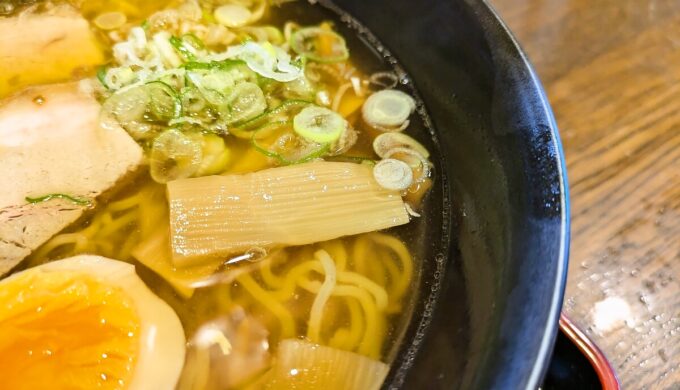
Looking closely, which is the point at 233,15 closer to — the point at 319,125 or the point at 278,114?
the point at 278,114

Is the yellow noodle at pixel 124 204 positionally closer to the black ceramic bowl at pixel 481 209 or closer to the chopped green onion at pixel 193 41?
the chopped green onion at pixel 193 41

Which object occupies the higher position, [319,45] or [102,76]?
[319,45]

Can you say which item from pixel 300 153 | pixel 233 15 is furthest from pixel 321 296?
pixel 233 15

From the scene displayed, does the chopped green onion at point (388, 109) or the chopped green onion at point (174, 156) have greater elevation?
the chopped green onion at point (388, 109)

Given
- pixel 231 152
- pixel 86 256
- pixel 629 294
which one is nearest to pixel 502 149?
pixel 629 294

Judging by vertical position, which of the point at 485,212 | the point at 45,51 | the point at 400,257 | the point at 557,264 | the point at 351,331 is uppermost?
the point at 557,264

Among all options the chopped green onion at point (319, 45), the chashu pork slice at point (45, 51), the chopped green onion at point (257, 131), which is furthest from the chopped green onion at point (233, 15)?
the chopped green onion at point (257, 131)

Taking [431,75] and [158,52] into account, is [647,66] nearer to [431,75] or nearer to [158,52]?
[431,75]
